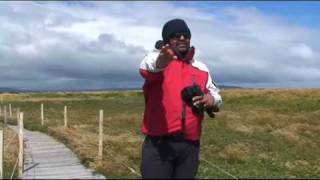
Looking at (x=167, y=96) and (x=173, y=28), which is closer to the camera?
(x=167, y=96)

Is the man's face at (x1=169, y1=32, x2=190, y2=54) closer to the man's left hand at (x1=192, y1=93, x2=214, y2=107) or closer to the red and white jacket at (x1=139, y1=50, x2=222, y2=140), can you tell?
the red and white jacket at (x1=139, y1=50, x2=222, y2=140)

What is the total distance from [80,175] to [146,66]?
8.05 meters

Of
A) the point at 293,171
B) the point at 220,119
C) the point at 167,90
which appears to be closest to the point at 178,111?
the point at 167,90

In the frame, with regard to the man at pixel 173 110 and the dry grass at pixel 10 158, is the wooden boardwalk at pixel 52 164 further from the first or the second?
the man at pixel 173 110

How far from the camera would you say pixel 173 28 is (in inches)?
205

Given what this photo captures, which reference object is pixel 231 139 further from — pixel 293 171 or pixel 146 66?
pixel 146 66

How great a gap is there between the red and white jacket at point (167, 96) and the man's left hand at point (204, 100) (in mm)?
95

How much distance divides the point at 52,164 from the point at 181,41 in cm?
1006

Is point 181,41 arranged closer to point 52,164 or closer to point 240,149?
point 52,164

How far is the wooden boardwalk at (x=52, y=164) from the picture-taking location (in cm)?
1272

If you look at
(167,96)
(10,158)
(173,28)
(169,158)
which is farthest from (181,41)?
(10,158)

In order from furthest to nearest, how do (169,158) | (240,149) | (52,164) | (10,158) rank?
(240,149), (10,158), (52,164), (169,158)

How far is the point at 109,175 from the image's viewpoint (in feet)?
42.9

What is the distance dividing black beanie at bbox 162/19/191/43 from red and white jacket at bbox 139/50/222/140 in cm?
24
